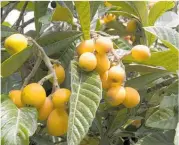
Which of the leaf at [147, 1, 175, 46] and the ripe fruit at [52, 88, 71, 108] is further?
the leaf at [147, 1, 175, 46]

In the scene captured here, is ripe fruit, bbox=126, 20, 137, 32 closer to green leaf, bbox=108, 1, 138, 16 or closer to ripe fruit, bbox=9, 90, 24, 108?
green leaf, bbox=108, 1, 138, 16

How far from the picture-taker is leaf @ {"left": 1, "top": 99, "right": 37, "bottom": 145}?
2.56ft

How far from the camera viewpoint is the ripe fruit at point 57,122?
0.82 metres

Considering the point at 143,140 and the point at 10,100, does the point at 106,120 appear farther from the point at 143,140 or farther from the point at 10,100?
the point at 10,100

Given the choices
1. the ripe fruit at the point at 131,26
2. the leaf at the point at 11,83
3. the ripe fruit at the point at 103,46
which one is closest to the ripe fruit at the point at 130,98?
the ripe fruit at the point at 103,46

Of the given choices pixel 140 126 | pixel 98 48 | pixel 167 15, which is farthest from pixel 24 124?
pixel 167 15

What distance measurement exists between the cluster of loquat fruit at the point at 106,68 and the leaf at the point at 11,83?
25cm

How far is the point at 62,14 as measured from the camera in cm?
103

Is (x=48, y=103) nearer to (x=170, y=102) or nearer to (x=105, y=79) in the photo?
(x=105, y=79)

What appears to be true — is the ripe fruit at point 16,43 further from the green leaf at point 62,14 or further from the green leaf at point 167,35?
the green leaf at point 167,35

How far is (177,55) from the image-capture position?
3.14ft

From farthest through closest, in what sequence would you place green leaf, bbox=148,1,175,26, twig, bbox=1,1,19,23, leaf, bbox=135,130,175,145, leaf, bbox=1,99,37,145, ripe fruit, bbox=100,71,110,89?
twig, bbox=1,1,19,23
green leaf, bbox=148,1,175,26
leaf, bbox=135,130,175,145
ripe fruit, bbox=100,71,110,89
leaf, bbox=1,99,37,145

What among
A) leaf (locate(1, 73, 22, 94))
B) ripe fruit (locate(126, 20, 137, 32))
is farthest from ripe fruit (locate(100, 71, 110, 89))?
ripe fruit (locate(126, 20, 137, 32))

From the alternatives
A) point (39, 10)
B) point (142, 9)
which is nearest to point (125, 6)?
point (142, 9)
